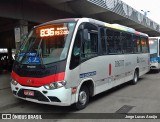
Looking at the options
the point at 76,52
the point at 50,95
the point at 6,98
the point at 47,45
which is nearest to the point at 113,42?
the point at 76,52

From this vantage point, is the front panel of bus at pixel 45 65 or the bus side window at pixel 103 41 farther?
the bus side window at pixel 103 41

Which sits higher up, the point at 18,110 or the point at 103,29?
the point at 103,29

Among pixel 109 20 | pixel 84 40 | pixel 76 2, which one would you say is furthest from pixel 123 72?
pixel 109 20

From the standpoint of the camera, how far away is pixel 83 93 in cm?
704

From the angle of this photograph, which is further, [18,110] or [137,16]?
[137,16]

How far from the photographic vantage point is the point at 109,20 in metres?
21.3

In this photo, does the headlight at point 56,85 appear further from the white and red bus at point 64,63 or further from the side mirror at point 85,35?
the side mirror at point 85,35

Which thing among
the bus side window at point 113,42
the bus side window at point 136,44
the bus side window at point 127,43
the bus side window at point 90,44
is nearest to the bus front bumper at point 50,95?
the bus side window at point 90,44

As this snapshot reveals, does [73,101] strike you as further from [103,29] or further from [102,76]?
[103,29]

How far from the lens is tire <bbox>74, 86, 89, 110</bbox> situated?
6.80m

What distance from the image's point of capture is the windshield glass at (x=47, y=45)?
6.47 metres

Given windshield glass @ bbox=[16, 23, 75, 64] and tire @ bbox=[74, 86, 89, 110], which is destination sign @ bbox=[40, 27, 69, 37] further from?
tire @ bbox=[74, 86, 89, 110]

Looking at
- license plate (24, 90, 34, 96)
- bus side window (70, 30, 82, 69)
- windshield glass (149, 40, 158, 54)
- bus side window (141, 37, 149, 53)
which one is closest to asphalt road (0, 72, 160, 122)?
license plate (24, 90, 34, 96)

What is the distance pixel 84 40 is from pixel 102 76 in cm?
176
